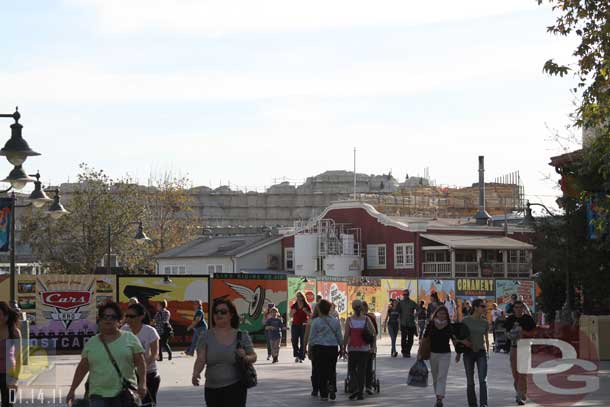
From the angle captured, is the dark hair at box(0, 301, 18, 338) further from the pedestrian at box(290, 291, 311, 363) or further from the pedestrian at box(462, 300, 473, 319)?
the pedestrian at box(290, 291, 311, 363)

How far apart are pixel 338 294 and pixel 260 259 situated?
34379 mm

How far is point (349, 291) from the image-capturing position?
46906 millimetres

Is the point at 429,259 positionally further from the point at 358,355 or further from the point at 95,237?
the point at 358,355

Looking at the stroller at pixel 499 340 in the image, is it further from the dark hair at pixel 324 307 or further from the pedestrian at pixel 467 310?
the dark hair at pixel 324 307

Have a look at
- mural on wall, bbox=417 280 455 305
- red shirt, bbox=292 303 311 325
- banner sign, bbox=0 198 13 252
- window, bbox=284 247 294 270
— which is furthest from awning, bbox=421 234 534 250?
banner sign, bbox=0 198 13 252

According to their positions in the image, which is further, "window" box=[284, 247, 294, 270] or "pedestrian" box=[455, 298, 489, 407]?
"window" box=[284, 247, 294, 270]

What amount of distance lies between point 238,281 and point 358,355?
19.1m

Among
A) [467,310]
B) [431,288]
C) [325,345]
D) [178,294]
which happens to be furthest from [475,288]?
[325,345]

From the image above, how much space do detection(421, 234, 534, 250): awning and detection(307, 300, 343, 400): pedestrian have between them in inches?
2005

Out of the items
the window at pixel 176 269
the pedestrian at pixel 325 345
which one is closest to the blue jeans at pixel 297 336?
the pedestrian at pixel 325 345

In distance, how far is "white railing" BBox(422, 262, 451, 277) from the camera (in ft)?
236

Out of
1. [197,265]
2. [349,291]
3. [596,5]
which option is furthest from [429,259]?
[596,5]

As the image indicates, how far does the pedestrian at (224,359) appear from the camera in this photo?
11.8 m

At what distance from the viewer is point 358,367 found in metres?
19.9
